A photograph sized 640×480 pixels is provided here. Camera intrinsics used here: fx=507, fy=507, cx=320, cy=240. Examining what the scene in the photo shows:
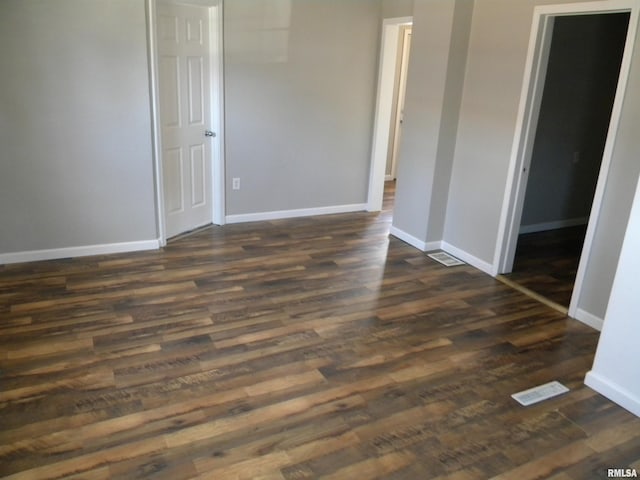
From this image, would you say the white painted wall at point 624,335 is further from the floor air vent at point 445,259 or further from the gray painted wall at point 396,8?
the gray painted wall at point 396,8

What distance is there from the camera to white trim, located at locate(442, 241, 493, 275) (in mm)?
4220

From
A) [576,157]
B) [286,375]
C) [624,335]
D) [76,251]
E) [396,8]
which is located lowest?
[286,375]

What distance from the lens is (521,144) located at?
3822 millimetres

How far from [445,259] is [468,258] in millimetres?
195

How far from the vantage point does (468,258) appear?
4.41 metres

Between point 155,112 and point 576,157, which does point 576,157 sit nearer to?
point 576,157

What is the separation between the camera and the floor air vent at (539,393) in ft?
8.56

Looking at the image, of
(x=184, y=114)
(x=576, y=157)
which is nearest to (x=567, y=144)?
(x=576, y=157)

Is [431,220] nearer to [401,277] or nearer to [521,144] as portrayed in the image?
[401,277]

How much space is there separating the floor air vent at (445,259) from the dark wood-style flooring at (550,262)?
458 millimetres

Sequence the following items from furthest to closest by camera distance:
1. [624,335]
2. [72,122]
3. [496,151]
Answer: [496,151] → [72,122] → [624,335]

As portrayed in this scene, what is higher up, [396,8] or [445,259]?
[396,8]

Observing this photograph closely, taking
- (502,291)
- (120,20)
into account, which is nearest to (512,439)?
(502,291)

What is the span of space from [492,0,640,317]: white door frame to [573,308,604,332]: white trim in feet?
0.12
